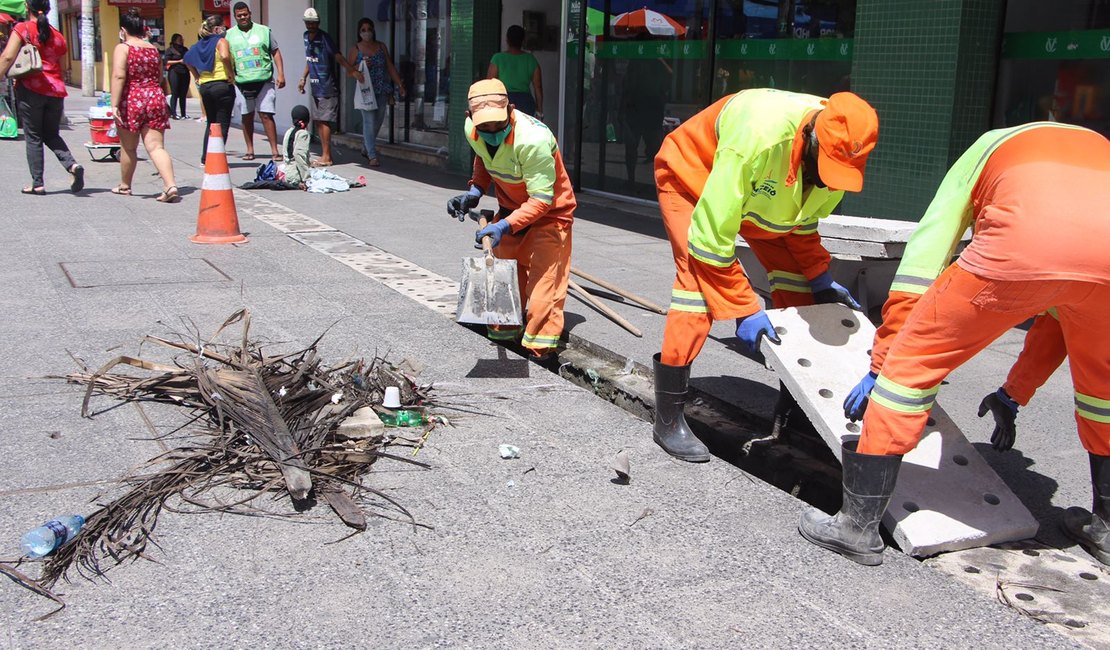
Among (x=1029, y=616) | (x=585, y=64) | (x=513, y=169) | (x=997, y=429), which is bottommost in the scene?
(x=1029, y=616)

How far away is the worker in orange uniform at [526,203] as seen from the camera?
5.25m

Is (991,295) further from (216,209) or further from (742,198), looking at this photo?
(216,209)

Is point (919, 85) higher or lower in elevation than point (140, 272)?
higher

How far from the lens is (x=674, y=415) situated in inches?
167

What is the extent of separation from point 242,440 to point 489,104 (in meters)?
2.10

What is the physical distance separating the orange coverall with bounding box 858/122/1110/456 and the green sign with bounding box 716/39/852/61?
5879mm

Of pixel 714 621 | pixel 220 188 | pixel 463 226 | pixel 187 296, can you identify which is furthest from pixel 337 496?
pixel 463 226

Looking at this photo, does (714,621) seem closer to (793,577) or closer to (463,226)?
(793,577)

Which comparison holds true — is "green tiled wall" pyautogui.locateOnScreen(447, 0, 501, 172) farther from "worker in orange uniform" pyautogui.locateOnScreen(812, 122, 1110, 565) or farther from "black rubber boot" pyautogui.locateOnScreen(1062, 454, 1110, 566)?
"black rubber boot" pyautogui.locateOnScreen(1062, 454, 1110, 566)

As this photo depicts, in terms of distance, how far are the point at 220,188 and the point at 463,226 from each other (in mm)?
2262

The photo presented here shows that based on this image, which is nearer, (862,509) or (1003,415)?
(862,509)

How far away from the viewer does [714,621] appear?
2951 millimetres

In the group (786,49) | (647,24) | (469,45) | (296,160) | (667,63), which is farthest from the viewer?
(469,45)

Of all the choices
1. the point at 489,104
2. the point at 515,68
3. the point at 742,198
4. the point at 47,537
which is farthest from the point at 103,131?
the point at 742,198
